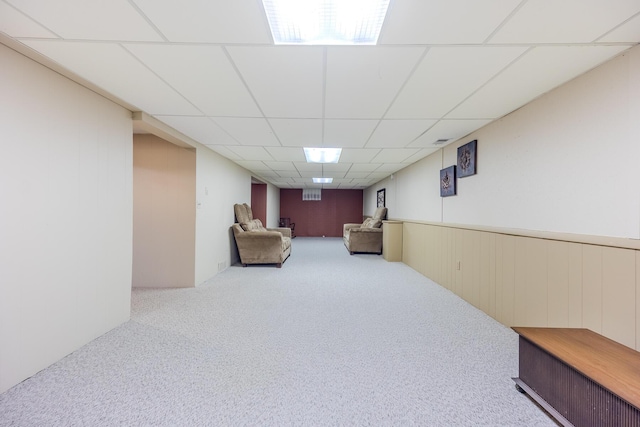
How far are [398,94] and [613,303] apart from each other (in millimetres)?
2085

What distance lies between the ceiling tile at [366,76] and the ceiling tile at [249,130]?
915mm

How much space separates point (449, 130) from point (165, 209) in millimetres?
4013

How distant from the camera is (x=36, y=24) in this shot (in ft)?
4.76

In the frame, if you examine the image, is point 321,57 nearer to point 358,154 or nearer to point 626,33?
point 626,33

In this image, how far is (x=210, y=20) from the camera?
142cm

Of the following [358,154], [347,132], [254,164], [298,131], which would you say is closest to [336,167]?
[358,154]

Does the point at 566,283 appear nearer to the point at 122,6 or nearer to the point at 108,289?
the point at 122,6

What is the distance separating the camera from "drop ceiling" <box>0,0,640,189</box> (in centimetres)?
135

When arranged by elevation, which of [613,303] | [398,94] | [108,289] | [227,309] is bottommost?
[227,309]

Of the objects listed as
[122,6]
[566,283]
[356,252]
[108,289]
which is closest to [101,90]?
[122,6]

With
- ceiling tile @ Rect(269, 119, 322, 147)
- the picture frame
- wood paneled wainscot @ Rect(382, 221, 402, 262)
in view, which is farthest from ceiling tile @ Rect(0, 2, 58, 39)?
the picture frame

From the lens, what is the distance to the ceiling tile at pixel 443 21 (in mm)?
1295

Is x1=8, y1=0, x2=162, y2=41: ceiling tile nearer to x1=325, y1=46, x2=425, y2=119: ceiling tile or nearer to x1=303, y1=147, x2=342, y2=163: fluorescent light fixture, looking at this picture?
x1=325, y1=46, x2=425, y2=119: ceiling tile

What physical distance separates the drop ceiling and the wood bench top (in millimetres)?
1756
